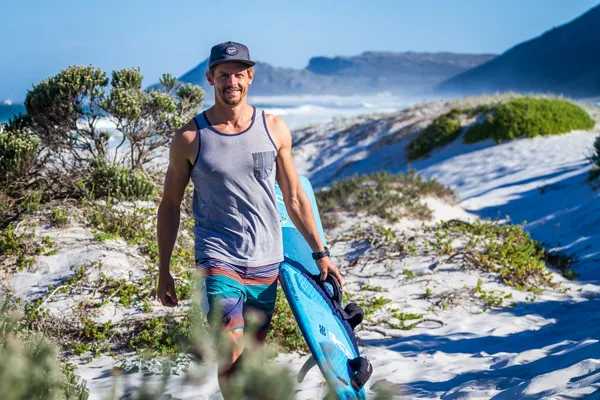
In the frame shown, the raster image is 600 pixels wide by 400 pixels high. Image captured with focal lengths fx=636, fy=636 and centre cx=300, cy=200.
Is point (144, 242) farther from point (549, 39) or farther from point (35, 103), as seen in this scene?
point (549, 39)

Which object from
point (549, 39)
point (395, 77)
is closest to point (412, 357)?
point (549, 39)

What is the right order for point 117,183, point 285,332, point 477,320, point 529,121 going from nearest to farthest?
point 285,332
point 477,320
point 117,183
point 529,121

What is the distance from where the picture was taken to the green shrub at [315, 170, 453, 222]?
9203 mm

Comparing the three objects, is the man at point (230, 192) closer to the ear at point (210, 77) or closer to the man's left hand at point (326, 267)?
the ear at point (210, 77)

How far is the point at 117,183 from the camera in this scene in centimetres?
669

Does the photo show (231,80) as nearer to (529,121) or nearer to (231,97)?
(231,97)

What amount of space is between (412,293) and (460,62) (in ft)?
634

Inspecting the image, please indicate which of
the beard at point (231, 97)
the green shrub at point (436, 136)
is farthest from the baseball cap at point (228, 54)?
the green shrub at point (436, 136)

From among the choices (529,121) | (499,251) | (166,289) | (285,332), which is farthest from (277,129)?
(529,121)

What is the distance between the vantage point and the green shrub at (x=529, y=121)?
15.6 metres

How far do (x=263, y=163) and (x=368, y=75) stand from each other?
18222cm

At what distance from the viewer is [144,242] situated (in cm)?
606

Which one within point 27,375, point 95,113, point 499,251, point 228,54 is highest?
point 95,113

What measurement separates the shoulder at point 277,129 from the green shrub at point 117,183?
3.75 meters
